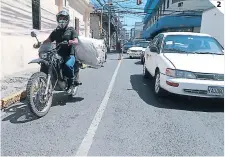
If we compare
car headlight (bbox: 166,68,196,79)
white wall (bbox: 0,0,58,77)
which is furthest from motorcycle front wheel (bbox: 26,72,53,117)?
white wall (bbox: 0,0,58,77)

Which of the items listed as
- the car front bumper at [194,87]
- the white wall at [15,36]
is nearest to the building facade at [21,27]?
the white wall at [15,36]

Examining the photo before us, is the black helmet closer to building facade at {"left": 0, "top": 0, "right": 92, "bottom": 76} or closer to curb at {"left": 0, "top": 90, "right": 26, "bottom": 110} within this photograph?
curb at {"left": 0, "top": 90, "right": 26, "bottom": 110}

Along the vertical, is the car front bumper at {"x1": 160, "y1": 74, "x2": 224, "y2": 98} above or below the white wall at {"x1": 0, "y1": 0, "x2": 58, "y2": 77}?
below

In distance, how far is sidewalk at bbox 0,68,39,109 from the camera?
17.0ft

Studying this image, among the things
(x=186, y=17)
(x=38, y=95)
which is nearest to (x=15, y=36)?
(x=38, y=95)

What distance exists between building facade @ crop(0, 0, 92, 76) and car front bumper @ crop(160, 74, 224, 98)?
521 centimetres

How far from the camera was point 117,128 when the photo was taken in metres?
4.09

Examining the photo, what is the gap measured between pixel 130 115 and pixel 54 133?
158 cm

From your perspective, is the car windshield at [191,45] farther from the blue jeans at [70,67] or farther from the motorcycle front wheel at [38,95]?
the motorcycle front wheel at [38,95]

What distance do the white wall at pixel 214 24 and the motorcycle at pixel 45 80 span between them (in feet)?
39.2

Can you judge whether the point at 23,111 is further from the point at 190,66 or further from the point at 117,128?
the point at 190,66

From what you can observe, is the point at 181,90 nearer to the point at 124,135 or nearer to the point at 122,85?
the point at 124,135

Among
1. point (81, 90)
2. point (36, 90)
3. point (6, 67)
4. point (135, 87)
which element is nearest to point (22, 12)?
point (6, 67)

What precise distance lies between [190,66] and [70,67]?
2579 mm
